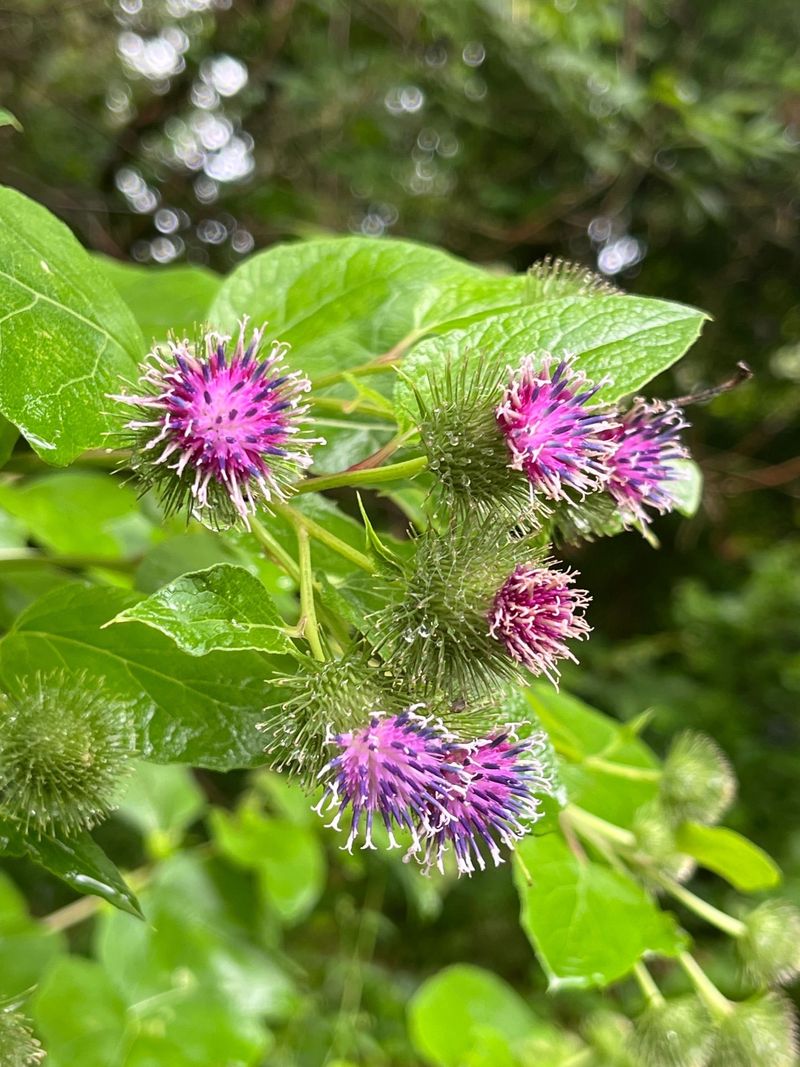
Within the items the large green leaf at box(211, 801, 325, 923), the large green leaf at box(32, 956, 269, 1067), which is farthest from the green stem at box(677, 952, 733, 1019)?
the large green leaf at box(211, 801, 325, 923)

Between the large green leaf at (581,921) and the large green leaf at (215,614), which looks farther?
the large green leaf at (581,921)

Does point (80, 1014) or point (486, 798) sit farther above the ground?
point (486, 798)

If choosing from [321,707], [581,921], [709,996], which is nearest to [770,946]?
[709,996]

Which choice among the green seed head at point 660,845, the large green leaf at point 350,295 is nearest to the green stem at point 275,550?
the large green leaf at point 350,295

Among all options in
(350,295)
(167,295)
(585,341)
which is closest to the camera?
(585,341)

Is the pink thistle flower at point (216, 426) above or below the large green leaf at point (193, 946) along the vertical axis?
above

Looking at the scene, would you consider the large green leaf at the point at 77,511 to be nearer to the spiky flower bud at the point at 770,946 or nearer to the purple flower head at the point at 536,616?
the purple flower head at the point at 536,616

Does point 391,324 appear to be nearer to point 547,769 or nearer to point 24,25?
point 547,769

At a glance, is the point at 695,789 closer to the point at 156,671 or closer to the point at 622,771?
the point at 622,771
